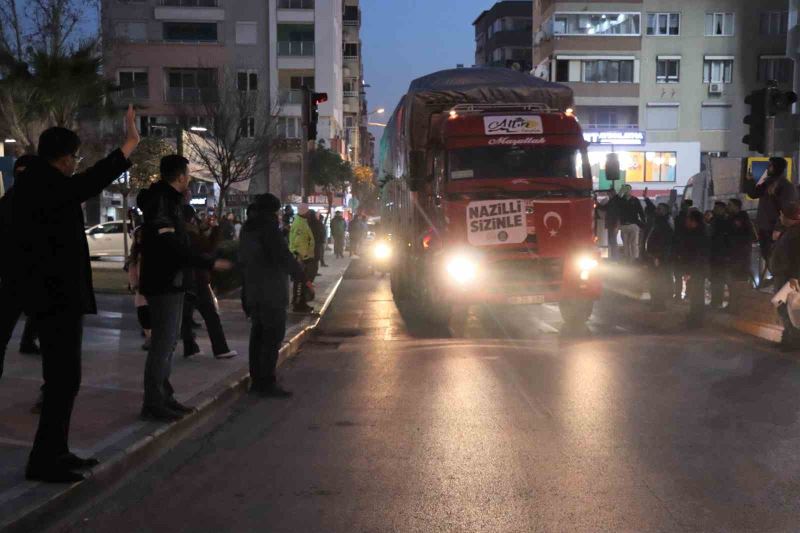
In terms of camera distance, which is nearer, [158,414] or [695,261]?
[158,414]

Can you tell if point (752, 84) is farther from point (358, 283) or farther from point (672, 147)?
point (358, 283)

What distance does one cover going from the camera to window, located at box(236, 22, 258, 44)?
6241 cm

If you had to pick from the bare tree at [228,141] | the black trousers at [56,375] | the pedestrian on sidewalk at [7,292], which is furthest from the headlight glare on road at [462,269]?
the bare tree at [228,141]

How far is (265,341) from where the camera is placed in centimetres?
911

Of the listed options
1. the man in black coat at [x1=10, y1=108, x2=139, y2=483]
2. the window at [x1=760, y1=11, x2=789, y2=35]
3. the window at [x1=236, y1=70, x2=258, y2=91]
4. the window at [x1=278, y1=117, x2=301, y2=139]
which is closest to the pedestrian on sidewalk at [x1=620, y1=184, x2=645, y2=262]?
the man in black coat at [x1=10, y1=108, x2=139, y2=483]

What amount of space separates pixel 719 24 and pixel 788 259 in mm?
54152

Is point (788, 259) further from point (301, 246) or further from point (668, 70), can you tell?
point (668, 70)

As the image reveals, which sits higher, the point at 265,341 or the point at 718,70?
the point at 718,70

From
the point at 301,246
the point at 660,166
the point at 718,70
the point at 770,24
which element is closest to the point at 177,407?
the point at 301,246

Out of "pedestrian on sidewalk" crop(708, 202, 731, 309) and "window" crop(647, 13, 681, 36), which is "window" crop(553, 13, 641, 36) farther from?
"pedestrian on sidewalk" crop(708, 202, 731, 309)

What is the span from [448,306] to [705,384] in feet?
17.1

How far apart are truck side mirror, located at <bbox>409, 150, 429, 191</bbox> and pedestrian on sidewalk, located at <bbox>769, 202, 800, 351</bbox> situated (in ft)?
18.1

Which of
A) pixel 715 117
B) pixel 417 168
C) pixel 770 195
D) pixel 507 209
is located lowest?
pixel 507 209

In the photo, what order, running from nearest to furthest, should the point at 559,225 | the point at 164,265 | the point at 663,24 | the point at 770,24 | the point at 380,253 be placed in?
the point at 164,265, the point at 559,225, the point at 380,253, the point at 770,24, the point at 663,24
